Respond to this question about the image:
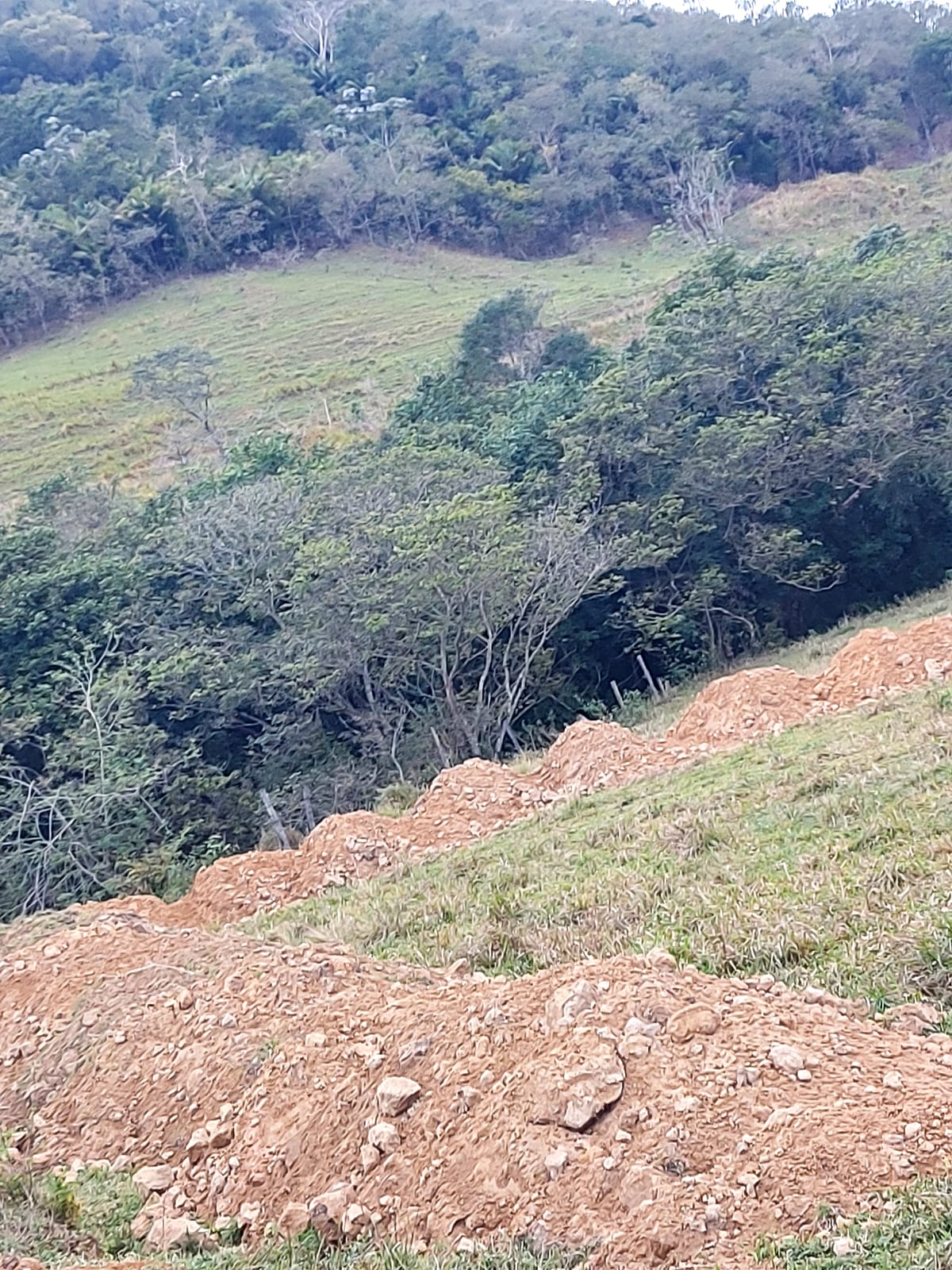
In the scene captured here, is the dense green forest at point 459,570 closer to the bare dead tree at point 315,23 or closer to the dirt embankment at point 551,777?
the dirt embankment at point 551,777

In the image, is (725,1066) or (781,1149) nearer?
(781,1149)

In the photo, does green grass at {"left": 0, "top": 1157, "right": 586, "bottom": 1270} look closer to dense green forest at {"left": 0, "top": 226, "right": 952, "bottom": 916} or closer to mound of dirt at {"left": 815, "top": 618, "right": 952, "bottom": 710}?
mound of dirt at {"left": 815, "top": 618, "right": 952, "bottom": 710}

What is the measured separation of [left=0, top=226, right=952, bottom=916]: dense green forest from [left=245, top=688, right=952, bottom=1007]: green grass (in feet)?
20.2

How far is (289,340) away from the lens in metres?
41.8

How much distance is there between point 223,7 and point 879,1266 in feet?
271

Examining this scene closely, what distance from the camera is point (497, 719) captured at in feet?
55.5

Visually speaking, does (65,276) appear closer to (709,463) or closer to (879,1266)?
(709,463)

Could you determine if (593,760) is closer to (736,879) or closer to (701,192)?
(736,879)

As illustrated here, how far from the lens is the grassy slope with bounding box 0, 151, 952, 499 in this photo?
35.1 m

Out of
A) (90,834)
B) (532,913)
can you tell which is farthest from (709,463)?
(532,913)

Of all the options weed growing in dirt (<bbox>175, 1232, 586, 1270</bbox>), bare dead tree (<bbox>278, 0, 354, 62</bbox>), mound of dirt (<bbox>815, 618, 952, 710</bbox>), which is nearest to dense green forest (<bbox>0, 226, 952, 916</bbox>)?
mound of dirt (<bbox>815, 618, 952, 710</bbox>)

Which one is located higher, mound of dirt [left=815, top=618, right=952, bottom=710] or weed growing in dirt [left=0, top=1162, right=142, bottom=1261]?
weed growing in dirt [left=0, top=1162, right=142, bottom=1261]

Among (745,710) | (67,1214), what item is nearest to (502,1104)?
(67,1214)

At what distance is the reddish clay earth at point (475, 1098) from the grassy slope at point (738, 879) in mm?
565
